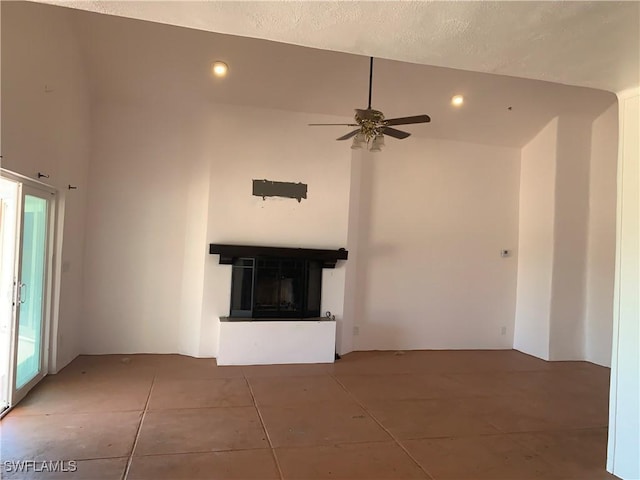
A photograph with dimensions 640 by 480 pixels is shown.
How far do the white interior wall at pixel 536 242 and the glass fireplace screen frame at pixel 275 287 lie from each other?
3369mm

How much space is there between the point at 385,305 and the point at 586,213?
10.9 ft

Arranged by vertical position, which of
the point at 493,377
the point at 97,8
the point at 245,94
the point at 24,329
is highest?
the point at 245,94

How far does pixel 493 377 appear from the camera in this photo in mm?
5211

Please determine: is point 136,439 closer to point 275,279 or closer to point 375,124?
point 275,279

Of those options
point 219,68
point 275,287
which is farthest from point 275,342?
point 219,68

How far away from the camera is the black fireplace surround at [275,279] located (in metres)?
5.58

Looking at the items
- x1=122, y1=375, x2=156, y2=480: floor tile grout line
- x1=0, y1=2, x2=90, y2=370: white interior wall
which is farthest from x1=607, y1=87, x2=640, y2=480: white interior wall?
x1=0, y1=2, x2=90, y2=370: white interior wall

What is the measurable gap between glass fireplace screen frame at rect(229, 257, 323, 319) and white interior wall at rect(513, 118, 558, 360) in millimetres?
3369

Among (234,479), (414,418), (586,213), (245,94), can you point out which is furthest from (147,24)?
(586,213)

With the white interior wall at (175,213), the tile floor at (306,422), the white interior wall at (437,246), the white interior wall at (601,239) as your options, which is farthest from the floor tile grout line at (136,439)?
the white interior wall at (601,239)

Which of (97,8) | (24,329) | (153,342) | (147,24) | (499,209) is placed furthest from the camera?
(499,209)

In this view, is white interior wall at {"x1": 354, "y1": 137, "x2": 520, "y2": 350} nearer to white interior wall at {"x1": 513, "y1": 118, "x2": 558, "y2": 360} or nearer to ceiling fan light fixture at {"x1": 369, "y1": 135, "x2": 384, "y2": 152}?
white interior wall at {"x1": 513, "y1": 118, "x2": 558, "y2": 360}

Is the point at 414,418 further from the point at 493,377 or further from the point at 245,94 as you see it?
the point at 245,94

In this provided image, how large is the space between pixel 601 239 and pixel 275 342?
4.92 meters
